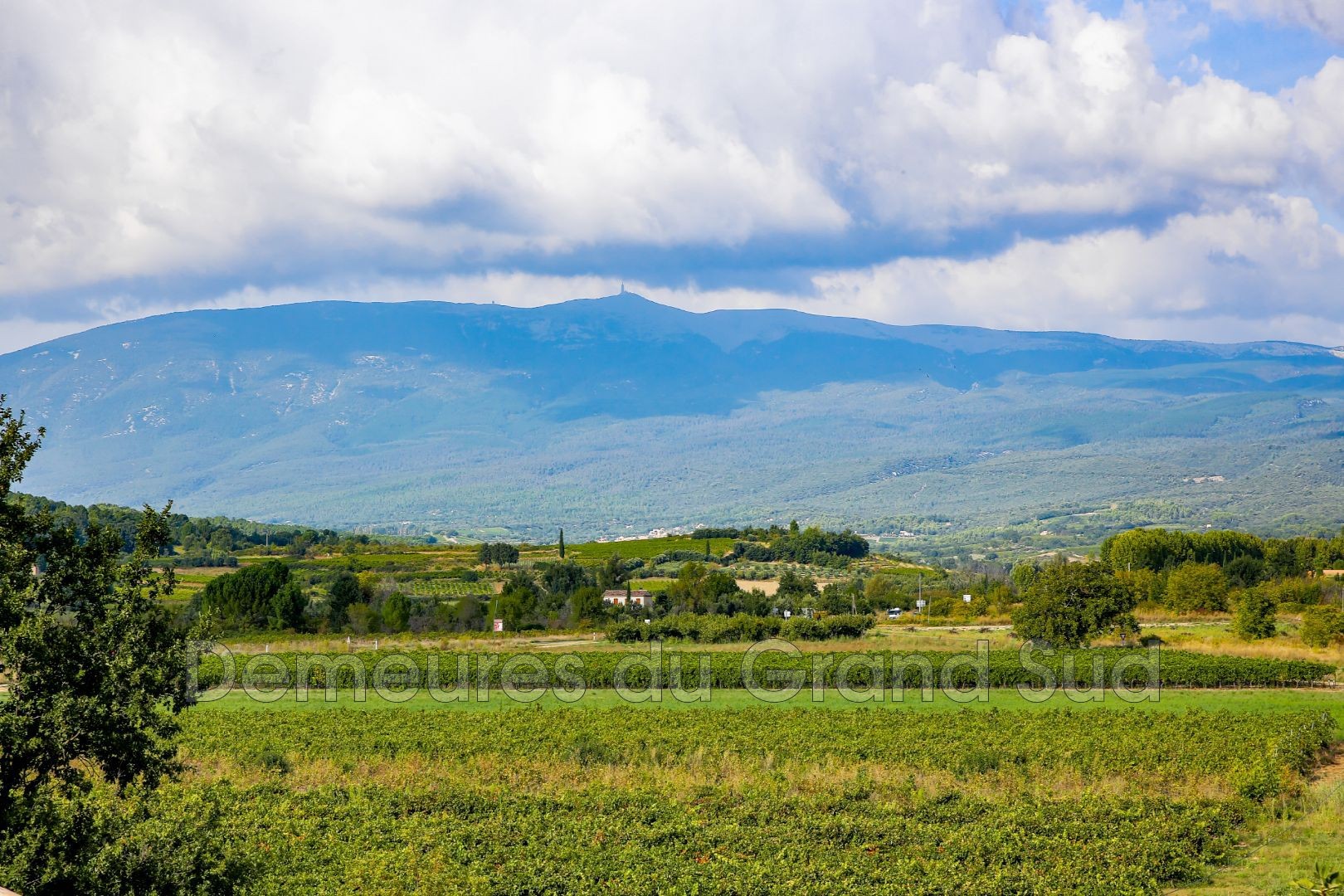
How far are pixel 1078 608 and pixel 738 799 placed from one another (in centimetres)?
3129

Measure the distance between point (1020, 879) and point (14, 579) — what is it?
1327 centimetres

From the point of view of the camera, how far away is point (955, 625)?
63.9 meters

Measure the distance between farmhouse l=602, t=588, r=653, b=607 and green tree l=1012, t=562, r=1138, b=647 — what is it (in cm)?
2585

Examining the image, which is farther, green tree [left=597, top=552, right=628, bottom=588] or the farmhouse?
green tree [left=597, top=552, right=628, bottom=588]

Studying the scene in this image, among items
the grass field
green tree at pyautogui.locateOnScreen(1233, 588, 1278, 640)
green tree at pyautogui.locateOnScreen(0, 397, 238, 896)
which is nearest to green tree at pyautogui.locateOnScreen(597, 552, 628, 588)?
green tree at pyautogui.locateOnScreen(1233, 588, 1278, 640)

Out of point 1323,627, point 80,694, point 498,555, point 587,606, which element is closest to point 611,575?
point 587,606

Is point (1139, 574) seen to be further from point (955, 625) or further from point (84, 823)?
point (84, 823)

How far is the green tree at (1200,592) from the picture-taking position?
67.6 m

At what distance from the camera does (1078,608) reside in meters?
48.0

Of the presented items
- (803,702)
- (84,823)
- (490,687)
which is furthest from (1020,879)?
(490,687)

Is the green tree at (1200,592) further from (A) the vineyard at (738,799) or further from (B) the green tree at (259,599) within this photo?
(B) the green tree at (259,599)

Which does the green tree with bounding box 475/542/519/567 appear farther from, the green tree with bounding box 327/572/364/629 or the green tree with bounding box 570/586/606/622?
the green tree with bounding box 570/586/606/622

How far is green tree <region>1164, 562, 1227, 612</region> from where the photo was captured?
67562mm

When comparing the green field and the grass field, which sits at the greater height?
the green field
